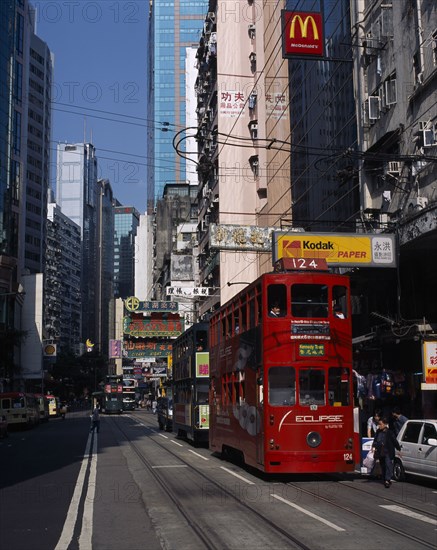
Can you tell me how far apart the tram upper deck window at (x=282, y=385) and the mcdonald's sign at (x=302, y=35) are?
15409mm

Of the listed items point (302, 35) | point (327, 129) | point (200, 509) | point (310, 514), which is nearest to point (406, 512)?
point (310, 514)

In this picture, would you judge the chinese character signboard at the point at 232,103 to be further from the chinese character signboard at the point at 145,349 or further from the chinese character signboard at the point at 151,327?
the chinese character signboard at the point at 145,349

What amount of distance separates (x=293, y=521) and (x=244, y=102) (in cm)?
4391

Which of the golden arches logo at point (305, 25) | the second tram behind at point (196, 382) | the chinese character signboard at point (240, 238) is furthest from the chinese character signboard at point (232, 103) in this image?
the second tram behind at point (196, 382)

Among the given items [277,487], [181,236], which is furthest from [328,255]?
[181,236]

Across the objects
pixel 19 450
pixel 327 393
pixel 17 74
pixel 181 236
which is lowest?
pixel 19 450

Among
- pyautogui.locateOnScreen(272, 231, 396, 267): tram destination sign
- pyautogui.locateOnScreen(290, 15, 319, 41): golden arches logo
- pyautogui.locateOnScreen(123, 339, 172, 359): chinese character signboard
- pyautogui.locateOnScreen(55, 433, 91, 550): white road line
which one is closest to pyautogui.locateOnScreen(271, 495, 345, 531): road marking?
pyautogui.locateOnScreen(55, 433, 91, 550): white road line

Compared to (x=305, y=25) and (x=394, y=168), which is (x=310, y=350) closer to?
(x=394, y=168)

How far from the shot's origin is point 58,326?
481ft

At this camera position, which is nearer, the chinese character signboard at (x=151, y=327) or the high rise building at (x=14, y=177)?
the chinese character signboard at (x=151, y=327)

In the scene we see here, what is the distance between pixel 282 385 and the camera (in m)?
16.0

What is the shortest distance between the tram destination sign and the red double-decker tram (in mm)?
6468

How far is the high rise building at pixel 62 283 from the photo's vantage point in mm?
142875

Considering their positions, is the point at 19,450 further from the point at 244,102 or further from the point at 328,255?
the point at 244,102
